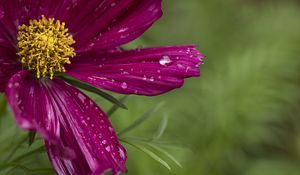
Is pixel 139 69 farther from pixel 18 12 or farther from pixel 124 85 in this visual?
pixel 18 12

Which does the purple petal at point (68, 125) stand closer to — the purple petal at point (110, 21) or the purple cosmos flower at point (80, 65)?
the purple cosmos flower at point (80, 65)

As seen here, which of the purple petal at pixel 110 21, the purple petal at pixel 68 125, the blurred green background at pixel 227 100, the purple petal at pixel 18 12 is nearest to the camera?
the purple petal at pixel 68 125

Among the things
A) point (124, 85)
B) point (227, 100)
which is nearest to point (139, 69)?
point (124, 85)

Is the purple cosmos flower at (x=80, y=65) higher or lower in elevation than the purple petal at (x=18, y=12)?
lower

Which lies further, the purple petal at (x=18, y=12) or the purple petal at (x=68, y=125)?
the purple petal at (x=18, y=12)

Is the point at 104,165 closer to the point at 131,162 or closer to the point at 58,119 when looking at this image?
the point at 58,119

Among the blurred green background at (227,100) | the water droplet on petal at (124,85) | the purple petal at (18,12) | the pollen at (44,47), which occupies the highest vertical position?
the purple petal at (18,12)

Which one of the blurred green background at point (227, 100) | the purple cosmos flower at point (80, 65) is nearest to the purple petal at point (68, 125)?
the purple cosmos flower at point (80, 65)

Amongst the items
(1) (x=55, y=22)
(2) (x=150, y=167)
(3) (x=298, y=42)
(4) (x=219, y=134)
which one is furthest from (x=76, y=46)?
(3) (x=298, y=42)
